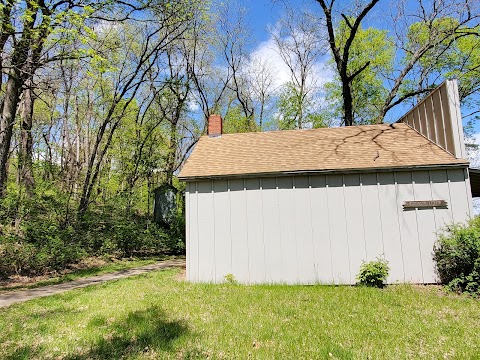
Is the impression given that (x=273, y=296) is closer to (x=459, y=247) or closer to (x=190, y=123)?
(x=459, y=247)

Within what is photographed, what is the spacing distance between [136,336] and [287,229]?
5.59 m

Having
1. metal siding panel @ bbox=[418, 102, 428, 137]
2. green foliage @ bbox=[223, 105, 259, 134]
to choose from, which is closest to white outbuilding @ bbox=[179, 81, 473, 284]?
metal siding panel @ bbox=[418, 102, 428, 137]

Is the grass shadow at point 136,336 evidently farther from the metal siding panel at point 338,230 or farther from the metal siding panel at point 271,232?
the metal siding panel at point 338,230

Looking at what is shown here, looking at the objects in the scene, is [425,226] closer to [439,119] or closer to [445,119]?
[445,119]

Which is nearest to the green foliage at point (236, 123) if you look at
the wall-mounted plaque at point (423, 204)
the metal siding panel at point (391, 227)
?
the metal siding panel at point (391, 227)

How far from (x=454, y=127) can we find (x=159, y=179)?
2273 cm

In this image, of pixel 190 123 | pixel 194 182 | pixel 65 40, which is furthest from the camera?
pixel 190 123

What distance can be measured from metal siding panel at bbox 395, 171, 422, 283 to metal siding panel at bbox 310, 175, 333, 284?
2142mm

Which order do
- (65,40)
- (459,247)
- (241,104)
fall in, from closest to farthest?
(459,247) < (65,40) < (241,104)

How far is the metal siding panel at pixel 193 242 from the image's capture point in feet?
31.7

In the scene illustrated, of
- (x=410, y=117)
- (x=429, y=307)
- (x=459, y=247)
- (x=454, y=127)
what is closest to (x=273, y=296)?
(x=429, y=307)

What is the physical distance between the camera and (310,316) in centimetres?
577

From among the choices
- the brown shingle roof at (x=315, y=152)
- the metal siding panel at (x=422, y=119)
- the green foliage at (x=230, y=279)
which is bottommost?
the green foliage at (x=230, y=279)

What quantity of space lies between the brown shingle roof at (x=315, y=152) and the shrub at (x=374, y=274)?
112 inches
